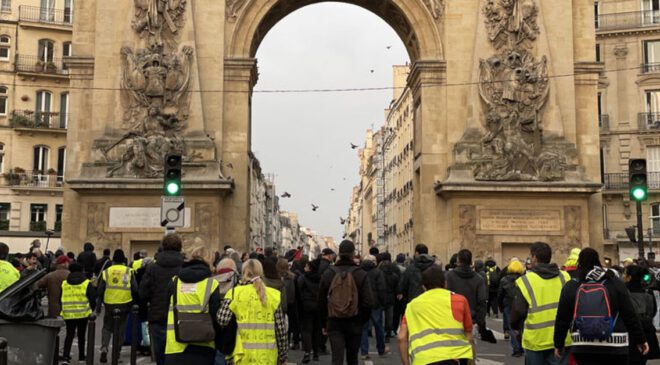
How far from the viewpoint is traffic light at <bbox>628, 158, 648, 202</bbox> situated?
16.1 metres

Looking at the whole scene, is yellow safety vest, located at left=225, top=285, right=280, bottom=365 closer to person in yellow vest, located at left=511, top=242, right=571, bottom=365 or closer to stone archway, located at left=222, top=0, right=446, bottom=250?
person in yellow vest, located at left=511, top=242, right=571, bottom=365

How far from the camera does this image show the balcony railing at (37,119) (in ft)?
137

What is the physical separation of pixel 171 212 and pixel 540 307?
9.72 meters

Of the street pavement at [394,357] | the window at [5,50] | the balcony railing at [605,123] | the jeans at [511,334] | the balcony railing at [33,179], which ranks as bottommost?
the street pavement at [394,357]

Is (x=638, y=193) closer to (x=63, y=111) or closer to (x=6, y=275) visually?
(x=6, y=275)

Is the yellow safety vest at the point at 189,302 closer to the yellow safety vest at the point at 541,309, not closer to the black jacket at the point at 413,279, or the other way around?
the yellow safety vest at the point at 541,309

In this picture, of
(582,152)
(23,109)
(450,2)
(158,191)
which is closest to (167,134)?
(158,191)

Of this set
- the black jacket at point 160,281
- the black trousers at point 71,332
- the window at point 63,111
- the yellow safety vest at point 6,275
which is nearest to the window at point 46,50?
the window at point 63,111

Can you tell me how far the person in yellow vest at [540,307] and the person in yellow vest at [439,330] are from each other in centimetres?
165

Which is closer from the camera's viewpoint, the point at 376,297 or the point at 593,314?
the point at 593,314

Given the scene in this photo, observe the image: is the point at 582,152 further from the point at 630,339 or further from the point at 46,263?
the point at 630,339

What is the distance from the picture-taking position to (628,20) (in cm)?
4322

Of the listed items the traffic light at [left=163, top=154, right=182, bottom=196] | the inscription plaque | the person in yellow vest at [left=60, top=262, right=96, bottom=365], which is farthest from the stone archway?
the person in yellow vest at [left=60, top=262, right=96, bottom=365]

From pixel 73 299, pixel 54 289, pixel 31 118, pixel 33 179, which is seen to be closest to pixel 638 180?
pixel 73 299
